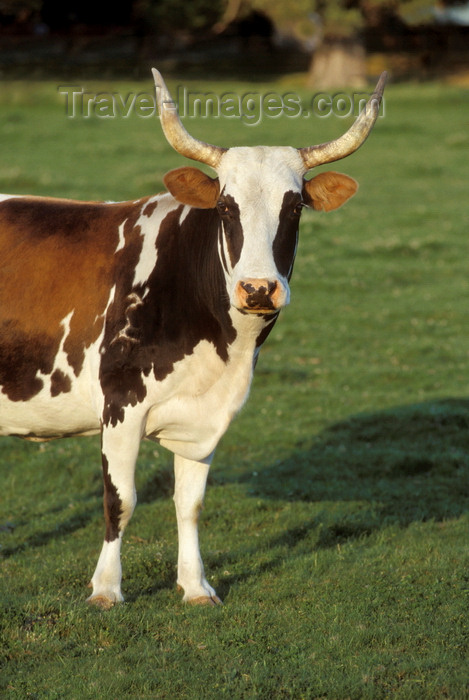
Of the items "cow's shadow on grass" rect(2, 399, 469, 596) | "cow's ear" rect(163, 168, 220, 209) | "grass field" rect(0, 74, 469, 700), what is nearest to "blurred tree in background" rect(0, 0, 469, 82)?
"grass field" rect(0, 74, 469, 700)

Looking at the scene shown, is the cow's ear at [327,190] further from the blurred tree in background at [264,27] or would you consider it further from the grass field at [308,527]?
the blurred tree in background at [264,27]

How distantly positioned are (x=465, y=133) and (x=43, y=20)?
28186 mm

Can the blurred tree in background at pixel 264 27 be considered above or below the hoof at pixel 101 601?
above

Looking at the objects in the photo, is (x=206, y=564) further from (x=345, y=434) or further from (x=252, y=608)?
(x=345, y=434)

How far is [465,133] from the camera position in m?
30.4

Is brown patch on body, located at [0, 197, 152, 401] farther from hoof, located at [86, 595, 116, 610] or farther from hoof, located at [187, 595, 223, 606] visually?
hoof, located at [187, 595, 223, 606]

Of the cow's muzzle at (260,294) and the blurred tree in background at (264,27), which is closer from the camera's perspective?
the cow's muzzle at (260,294)

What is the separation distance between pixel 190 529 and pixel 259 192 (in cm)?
255

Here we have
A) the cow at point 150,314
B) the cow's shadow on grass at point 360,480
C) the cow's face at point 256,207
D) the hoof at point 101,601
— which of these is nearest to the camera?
the cow's face at point 256,207

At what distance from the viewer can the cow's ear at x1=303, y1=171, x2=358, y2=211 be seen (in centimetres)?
671

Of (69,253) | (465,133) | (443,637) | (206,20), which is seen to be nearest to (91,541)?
(69,253)

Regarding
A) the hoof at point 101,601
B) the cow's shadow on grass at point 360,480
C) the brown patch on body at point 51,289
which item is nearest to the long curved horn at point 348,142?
the brown patch on body at point 51,289

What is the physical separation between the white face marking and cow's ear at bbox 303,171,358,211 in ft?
0.45

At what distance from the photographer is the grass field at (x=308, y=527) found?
18.9 feet
